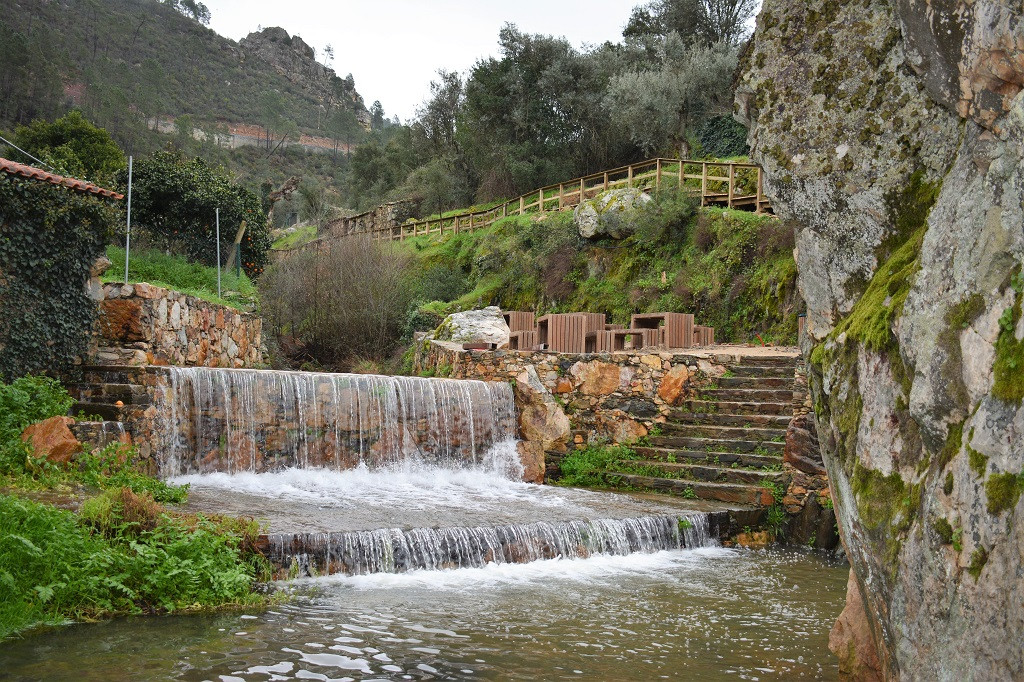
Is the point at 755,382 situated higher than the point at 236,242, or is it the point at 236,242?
the point at 236,242

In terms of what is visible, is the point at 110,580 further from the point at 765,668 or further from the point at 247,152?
the point at 247,152

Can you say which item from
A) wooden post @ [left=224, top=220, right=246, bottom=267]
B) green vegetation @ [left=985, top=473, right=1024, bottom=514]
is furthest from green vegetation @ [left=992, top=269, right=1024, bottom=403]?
wooden post @ [left=224, top=220, right=246, bottom=267]

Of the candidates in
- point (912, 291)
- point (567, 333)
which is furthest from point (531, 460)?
point (912, 291)

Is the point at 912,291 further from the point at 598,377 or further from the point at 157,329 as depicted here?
the point at 157,329

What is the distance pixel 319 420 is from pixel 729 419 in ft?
20.6

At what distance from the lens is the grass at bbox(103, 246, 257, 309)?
14.2m

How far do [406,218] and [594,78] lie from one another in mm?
11969

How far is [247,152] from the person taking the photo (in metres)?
64.1

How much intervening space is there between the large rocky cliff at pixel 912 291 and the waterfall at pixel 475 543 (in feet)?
13.3

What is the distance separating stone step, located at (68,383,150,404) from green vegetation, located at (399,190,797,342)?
44.0 feet

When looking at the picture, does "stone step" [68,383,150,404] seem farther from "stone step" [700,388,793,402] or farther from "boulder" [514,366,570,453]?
"stone step" [700,388,793,402]

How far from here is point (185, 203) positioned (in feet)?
54.4

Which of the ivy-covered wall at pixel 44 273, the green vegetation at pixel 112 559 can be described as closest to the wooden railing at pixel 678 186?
the ivy-covered wall at pixel 44 273

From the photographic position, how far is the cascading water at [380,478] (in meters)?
7.87
